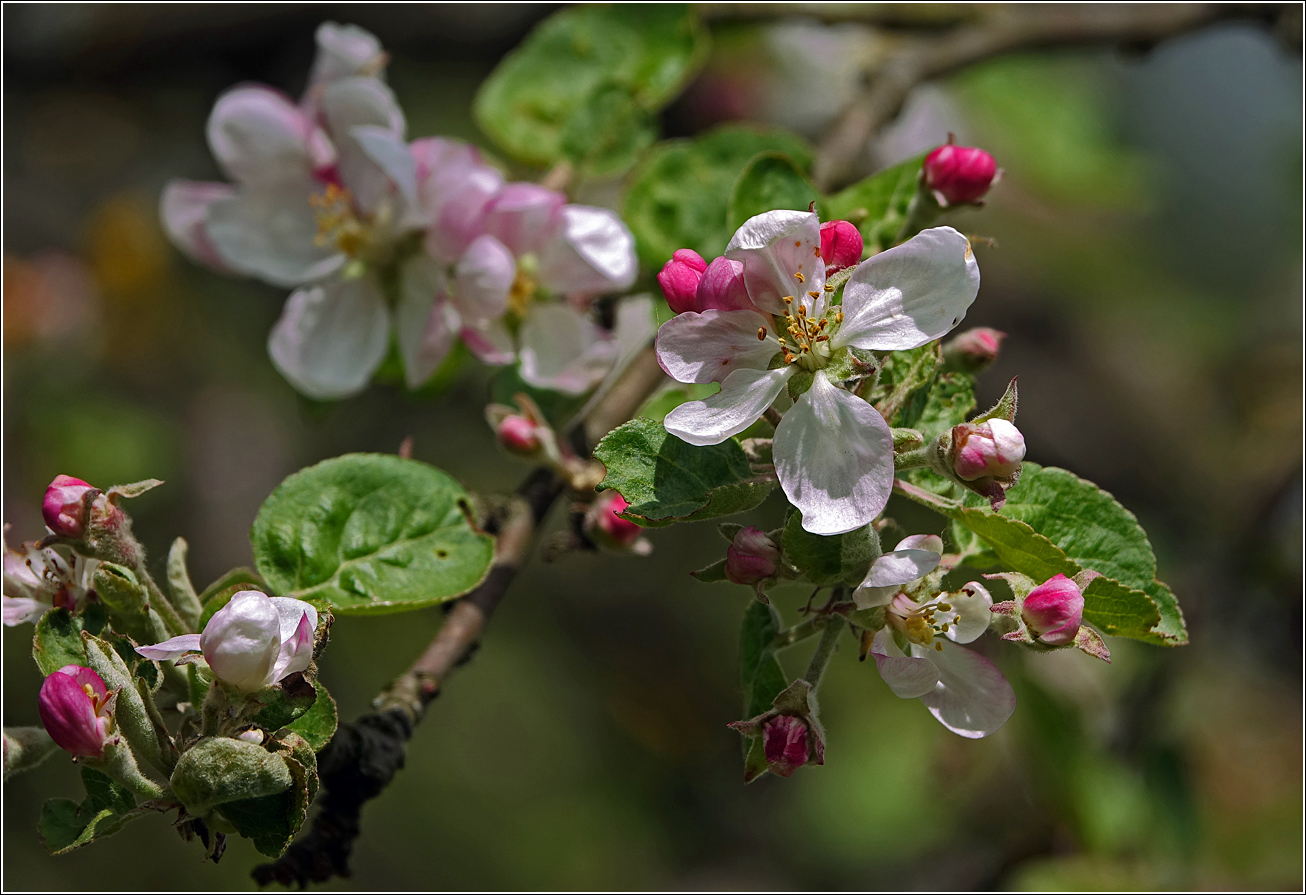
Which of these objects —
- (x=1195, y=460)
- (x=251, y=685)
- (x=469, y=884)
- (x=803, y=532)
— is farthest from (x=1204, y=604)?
(x=469, y=884)

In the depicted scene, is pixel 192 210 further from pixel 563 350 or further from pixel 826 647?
pixel 826 647

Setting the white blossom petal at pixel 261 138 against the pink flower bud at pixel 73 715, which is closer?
the pink flower bud at pixel 73 715

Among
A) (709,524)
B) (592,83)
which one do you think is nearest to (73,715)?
(592,83)

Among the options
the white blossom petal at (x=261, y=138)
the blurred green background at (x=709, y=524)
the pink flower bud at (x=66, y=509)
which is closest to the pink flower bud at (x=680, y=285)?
the pink flower bud at (x=66, y=509)

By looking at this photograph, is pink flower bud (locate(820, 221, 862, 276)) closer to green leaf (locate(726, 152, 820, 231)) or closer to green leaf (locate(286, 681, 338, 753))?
green leaf (locate(726, 152, 820, 231))

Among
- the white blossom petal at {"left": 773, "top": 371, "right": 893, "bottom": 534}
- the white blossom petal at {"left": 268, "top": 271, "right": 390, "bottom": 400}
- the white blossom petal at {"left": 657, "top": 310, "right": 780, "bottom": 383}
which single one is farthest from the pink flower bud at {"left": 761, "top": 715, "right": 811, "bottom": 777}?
the white blossom petal at {"left": 268, "top": 271, "right": 390, "bottom": 400}

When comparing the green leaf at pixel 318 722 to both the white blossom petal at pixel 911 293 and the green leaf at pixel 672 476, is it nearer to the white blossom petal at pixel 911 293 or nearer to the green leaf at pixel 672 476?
the green leaf at pixel 672 476
